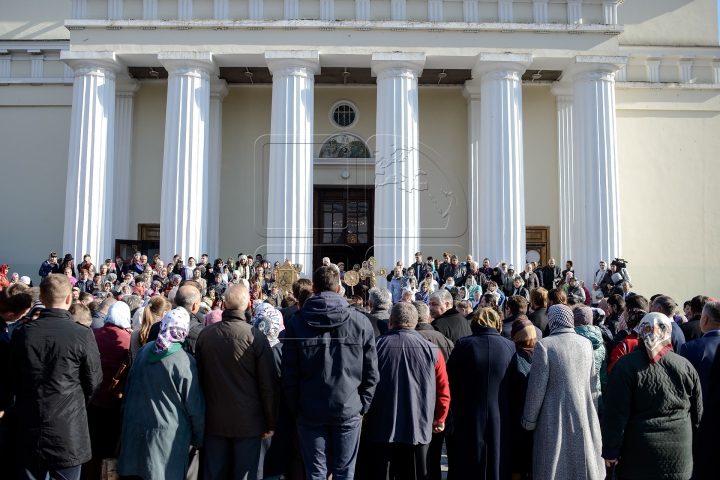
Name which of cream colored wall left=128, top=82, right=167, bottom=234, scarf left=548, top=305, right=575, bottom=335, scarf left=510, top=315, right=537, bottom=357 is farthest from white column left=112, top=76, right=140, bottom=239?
scarf left=548, top=305, right=575, bottom=335

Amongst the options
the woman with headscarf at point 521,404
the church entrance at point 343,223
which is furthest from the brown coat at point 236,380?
the church entrance at point 343,223

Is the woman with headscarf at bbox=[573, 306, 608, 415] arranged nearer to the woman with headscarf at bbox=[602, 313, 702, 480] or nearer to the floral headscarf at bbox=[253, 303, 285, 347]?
the woman with headscarf at bbox=[602, 313, 702, 480]

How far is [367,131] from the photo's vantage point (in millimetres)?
21656

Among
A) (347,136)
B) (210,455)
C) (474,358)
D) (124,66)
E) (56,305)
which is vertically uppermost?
(124,66)

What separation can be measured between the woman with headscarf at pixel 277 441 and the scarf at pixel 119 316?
1152mm

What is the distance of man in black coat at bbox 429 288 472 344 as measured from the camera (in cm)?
669

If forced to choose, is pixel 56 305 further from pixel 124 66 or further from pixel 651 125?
pixel 651 125

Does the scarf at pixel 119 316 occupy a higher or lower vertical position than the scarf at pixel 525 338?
higher

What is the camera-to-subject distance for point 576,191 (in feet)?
62.0

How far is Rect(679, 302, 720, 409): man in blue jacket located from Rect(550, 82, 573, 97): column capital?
16698mm

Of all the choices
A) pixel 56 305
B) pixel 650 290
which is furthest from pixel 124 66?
pixel 650 290

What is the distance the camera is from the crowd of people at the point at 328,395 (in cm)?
459

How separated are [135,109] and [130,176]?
2196 mm

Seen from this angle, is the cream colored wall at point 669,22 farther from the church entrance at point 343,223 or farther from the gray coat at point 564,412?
the gray coat at point 564,412
